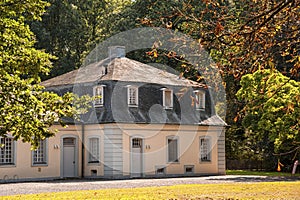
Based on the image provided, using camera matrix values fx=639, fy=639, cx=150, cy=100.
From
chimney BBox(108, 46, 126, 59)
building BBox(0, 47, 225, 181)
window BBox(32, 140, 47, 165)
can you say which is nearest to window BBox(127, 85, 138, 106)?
building BBox(0, 47, 225, 181)

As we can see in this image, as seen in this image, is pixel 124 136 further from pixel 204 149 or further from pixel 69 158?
pixel 204 149

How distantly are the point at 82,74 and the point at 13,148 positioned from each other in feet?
23.3

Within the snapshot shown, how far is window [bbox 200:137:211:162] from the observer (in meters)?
36.9

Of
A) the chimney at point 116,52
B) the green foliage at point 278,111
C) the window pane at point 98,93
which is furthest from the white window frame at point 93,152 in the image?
the green foliage at point 278,111

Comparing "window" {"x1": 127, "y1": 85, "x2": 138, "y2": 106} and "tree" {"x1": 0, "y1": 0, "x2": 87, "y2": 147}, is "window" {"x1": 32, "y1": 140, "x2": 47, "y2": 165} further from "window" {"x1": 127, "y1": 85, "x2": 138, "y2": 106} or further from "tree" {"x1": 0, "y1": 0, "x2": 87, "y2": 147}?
"tree" {"x1": 0, "y1": 0, "x2": 87, "y2": 147}

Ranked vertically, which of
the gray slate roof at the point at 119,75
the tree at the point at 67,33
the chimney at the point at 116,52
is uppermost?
the tree at the point at 67,33

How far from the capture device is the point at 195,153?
3619 centimetres

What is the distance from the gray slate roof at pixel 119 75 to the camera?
114 feet

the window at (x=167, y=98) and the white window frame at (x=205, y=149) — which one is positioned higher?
the window at (x=167, y=98)

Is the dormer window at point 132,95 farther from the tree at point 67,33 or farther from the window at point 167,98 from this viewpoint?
the tree at point 67,33

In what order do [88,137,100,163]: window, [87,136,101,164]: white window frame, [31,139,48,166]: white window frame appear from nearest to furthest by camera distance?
[31,139,48,166]: white window frame < [87,136,101,164]: white window frame < [88,137,100,163]: window

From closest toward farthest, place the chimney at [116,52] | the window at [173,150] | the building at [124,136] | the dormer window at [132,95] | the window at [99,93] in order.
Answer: the building at [124,136]
the window at [99,93]
the dormer window at [132,95]
the window at [173,150]
the chimney at [116,52]

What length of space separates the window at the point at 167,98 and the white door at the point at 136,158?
3.02 meters

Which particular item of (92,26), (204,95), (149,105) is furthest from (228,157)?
(92,26)
